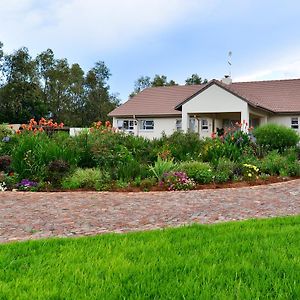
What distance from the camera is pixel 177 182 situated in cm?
976

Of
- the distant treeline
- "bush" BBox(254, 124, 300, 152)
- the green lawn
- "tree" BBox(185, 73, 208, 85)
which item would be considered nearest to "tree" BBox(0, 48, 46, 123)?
the distant treeline

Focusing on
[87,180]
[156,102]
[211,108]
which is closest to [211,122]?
[211,108]

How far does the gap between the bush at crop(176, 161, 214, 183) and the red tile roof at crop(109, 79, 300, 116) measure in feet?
56.7

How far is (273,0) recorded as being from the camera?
12445 mm

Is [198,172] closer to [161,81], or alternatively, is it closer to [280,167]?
[280,167]

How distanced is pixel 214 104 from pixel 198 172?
1565cm

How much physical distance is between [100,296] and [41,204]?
4.68 metres

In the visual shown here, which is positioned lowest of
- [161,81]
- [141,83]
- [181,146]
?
[181,146]

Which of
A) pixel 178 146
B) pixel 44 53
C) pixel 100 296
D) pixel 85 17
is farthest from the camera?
pixel 44 53

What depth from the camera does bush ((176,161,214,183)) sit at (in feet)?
34.2

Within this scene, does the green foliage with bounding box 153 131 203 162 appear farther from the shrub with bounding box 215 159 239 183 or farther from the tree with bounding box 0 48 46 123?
the tree with bounding box 0 48 46 123

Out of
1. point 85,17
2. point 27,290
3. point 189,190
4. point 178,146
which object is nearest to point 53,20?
point 85,17

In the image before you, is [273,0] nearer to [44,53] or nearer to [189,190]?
[189,190]

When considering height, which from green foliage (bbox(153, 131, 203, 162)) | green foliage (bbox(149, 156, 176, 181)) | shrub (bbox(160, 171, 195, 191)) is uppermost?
green foliage (bbox(153, 131, 203, 162))
